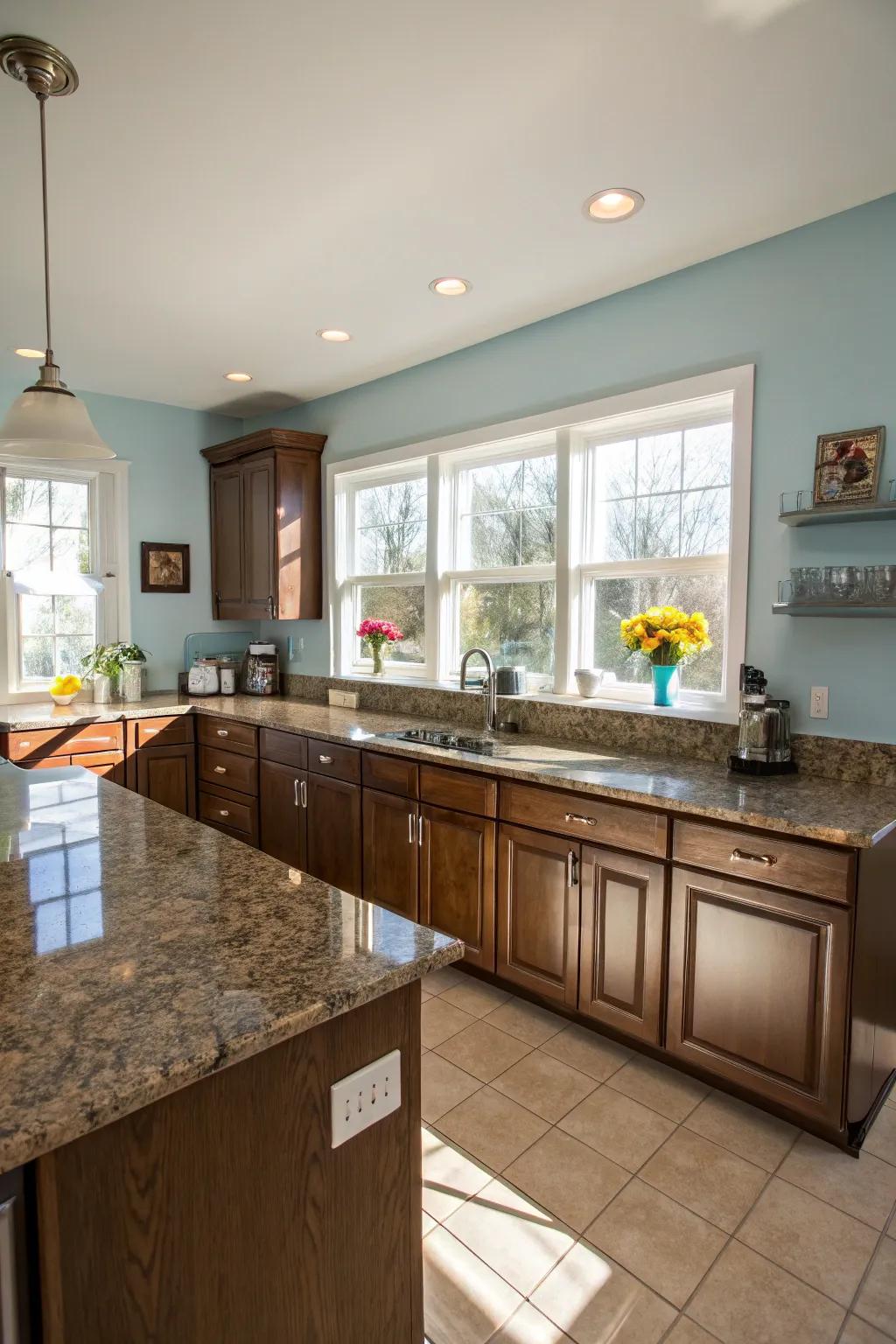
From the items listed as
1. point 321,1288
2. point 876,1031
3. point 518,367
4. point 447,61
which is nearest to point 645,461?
point 518,367

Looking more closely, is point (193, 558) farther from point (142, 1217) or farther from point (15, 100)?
point (142, 1217)

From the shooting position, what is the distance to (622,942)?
2436 mm

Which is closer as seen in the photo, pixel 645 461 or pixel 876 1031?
pixel 876 1031

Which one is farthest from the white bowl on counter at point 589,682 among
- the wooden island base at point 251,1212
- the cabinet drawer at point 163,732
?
the cabinet drawer at point 163,732

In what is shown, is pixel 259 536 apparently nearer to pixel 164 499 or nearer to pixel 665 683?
pixel 164 499

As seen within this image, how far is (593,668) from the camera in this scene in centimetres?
333

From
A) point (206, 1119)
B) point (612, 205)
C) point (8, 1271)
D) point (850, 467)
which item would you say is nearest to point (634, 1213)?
point (206, 1119)

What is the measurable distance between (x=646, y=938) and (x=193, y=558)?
3.78 metres

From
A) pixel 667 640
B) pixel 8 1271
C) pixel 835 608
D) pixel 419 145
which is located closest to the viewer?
pixel 8 1271

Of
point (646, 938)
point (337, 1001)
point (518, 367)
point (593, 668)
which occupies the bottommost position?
point (646, 938)

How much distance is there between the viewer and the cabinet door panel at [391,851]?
312cm

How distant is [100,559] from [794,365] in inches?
Result: 152

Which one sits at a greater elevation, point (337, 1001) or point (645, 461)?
point (645, 461)

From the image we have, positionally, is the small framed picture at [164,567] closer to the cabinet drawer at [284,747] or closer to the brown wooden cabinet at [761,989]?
the cabinet drawer at [284,747]
